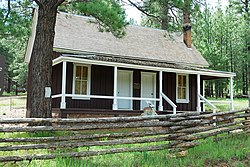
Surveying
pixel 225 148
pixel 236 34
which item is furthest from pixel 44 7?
pixel 236 34

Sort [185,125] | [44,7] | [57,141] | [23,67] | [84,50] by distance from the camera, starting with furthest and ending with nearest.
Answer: [23,67] → [84,50] → [44,7] → [185,125] → [57,141]

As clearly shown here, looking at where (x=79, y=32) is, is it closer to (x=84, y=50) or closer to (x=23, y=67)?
(x=84, y=50)

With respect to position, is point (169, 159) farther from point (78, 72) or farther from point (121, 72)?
point (121, 72)

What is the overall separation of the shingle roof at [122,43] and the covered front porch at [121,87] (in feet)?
3.36

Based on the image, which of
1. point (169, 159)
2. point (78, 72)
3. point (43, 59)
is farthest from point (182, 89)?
point (169, 159)

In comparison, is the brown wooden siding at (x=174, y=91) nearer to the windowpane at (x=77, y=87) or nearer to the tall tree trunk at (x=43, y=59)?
the windowpane at (x=77, y=87)

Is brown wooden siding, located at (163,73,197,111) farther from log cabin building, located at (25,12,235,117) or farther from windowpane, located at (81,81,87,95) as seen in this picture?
windowpane, located at (81,81,87,95)

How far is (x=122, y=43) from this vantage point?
52.5ft

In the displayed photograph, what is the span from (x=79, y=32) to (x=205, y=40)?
22452 mm

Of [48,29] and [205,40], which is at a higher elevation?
[205,40]

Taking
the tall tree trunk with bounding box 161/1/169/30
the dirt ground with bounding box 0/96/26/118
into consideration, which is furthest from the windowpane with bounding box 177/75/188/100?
the dirt ground with bounding box 0/96/26/118

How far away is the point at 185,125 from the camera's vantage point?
6.63 m

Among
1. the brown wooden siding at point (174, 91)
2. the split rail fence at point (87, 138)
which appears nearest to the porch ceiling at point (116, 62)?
the brown wooden siding at point (174, 91)

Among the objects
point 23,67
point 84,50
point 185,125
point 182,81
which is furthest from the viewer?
point 23,67
